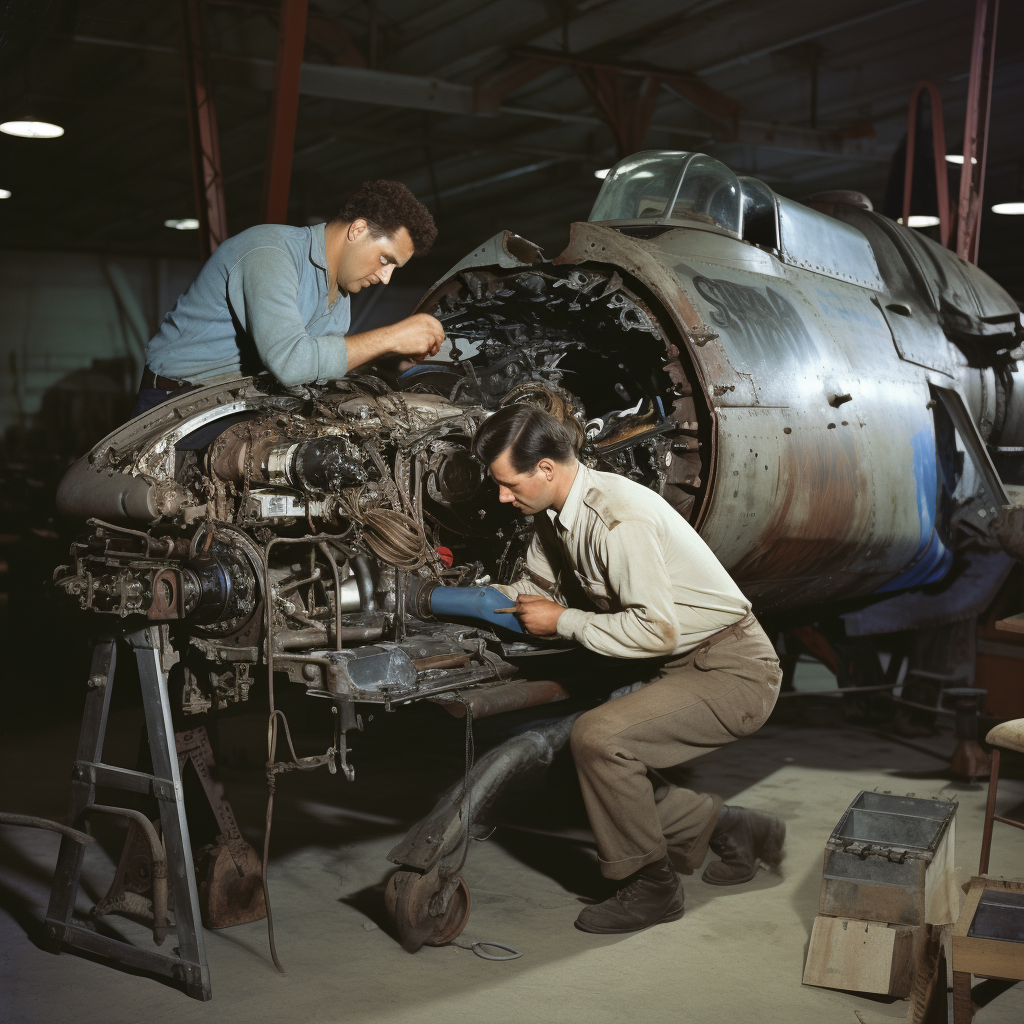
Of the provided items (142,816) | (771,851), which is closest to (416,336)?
(142,816)

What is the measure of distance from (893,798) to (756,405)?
4.84 ft

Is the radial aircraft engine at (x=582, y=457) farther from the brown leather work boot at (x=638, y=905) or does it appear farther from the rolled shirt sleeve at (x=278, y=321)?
the brown leather work boot at (x=638, y=905)

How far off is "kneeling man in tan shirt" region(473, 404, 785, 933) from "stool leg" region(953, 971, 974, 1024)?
3.67 ft

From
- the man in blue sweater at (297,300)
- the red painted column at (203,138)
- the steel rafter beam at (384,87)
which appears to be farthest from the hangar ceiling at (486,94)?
the man in blue sweater at (297,300)

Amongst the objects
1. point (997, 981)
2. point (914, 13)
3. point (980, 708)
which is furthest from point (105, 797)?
point (914, 13)

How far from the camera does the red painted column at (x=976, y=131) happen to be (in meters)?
7.27

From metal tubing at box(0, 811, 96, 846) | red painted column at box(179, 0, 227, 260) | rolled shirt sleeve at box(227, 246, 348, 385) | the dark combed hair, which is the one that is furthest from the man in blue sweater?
red painted column at box(179, 0, 227, 260)

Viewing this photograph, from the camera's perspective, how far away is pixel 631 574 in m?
3.34

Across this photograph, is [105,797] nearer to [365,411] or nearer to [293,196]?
[365,411]

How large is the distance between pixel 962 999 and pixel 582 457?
2.26m

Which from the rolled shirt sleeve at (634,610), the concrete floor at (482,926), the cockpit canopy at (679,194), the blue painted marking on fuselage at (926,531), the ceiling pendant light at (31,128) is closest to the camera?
the concrete floor at (482,926)

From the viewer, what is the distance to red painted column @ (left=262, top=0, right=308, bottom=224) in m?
6.90

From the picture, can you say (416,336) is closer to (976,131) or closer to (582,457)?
(582,457)

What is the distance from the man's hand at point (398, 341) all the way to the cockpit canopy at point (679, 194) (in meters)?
1.51
